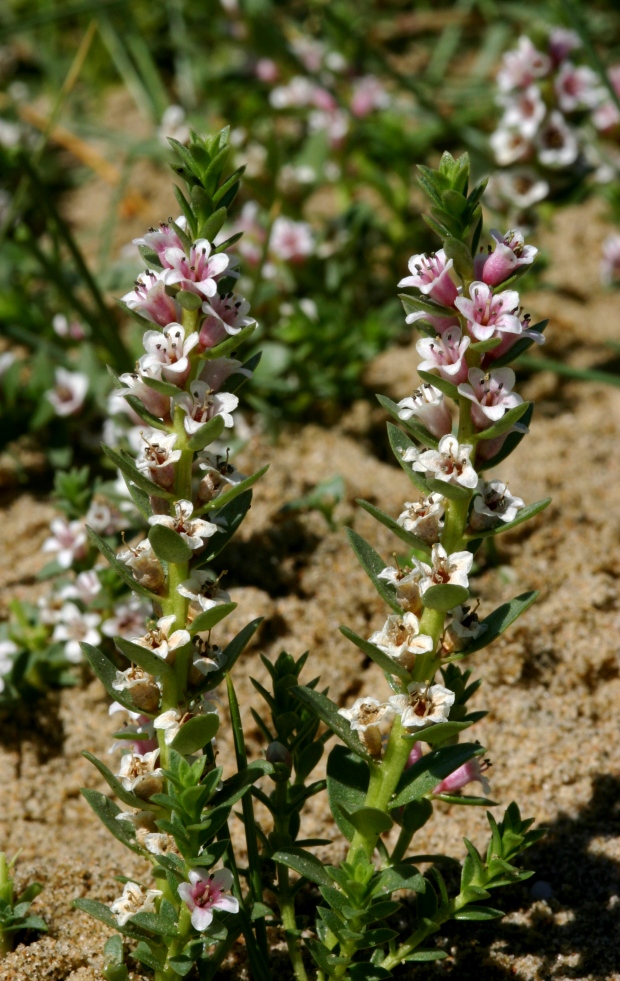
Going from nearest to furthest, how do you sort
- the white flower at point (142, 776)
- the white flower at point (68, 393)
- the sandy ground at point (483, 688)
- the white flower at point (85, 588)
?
the white flower at point (142, 776)
the sandy ground at point (483, 688)
the white flower at point (85, 588)
the white flower at point (68, 393)

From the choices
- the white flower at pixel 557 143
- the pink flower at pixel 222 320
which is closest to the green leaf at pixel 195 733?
the pink flower at pixel 222 320

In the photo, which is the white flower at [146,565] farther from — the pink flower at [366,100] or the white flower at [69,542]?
the pink flower at [366,100]

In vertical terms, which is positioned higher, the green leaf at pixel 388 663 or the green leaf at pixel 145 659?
the green leaf at pixel 145 659

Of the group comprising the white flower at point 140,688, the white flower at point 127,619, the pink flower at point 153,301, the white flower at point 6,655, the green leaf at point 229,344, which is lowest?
the white flower at point 127,619

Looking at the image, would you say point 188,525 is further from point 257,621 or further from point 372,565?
point 372,565

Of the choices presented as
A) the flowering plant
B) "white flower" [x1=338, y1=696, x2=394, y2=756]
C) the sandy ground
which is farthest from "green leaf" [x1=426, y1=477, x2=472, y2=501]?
the sandy ground

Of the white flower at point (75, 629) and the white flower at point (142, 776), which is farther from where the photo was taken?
the white flower at point (75, 629)
